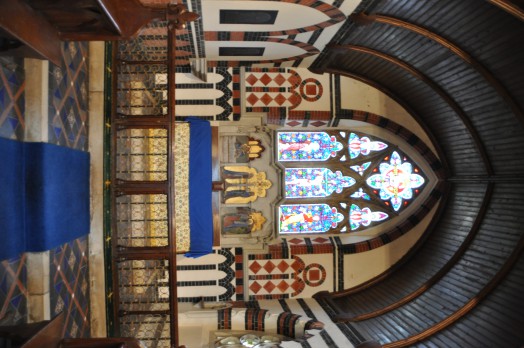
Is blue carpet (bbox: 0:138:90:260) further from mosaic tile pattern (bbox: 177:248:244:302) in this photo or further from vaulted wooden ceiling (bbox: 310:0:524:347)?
vaulted wooden ceiling (bbox: 310:0:524:347)

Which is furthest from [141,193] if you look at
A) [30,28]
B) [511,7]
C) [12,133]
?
[511,7]

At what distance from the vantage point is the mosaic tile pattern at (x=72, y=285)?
414cm

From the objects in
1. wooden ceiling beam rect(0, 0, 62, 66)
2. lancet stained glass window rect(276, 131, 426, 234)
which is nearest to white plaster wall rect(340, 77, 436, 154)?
lancet stained glass window rect(276, 131, 426, 234)

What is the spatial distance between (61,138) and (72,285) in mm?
1486

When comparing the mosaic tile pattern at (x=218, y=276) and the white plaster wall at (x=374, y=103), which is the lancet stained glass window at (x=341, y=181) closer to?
the white plaster wall at (x=374, y=103)

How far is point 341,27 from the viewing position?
6.31m

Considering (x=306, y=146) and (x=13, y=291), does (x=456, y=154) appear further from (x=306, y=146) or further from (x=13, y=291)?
(x=13, y=291)

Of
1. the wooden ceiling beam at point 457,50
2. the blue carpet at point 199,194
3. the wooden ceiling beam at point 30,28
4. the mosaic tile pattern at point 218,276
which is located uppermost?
the wooden ceiling beam at point 457,50

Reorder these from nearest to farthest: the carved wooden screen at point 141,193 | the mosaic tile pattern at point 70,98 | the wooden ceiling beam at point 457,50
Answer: the mosaic tile pattern at point 70,98 → the carved wooden screen at point 141,193 → the wooden ceiling beam at point 457,50

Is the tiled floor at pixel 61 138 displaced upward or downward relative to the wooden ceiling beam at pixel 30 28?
downward

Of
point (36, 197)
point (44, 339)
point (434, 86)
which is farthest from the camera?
point (434, 86)

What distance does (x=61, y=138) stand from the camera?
167 inches

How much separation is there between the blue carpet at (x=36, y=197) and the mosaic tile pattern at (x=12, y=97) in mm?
107

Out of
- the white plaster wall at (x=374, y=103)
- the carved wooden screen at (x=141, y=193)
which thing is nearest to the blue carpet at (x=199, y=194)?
the carved wooden screen at (x=141, y=193)
